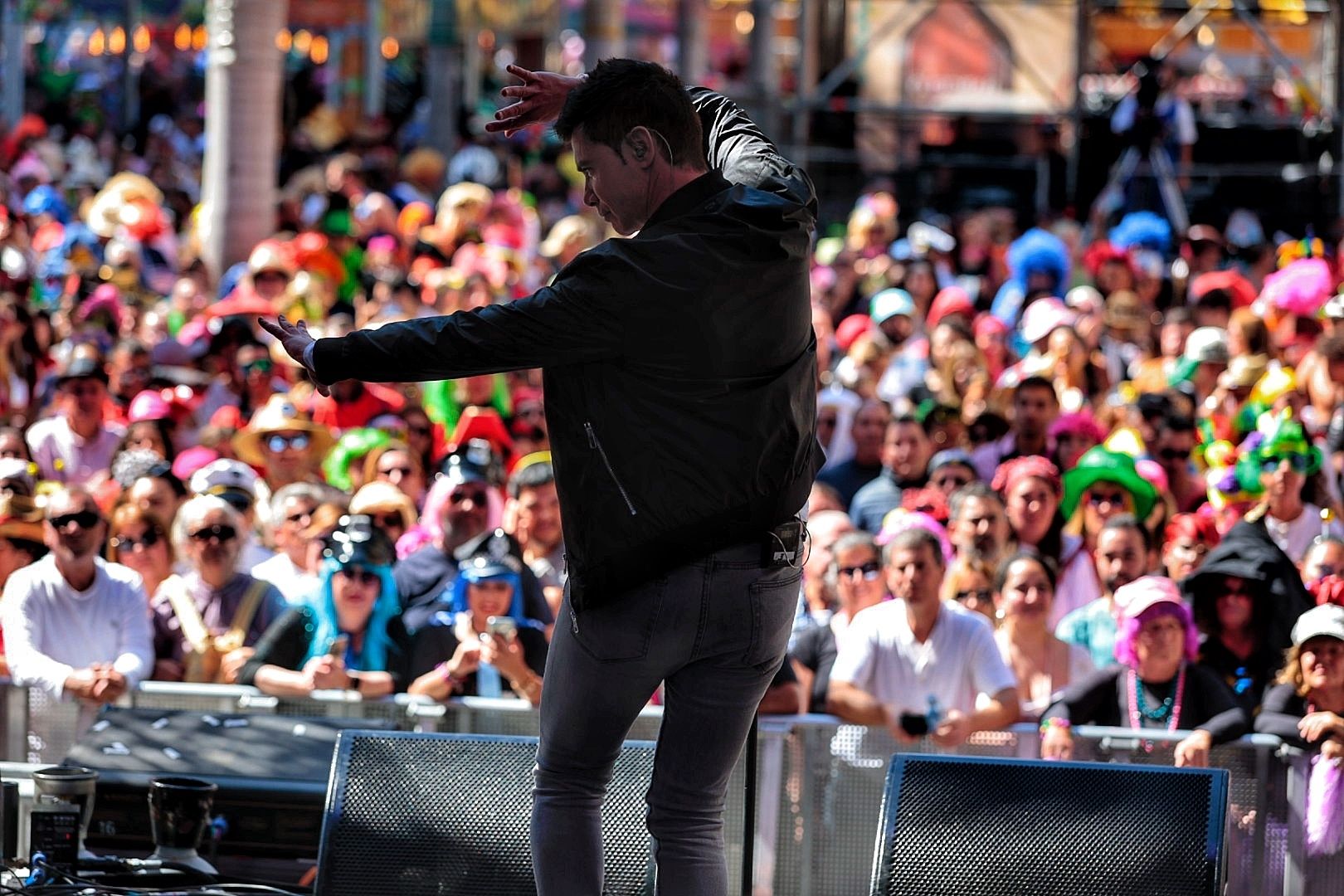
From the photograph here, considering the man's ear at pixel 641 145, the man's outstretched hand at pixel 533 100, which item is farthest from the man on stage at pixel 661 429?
the man's outstretched hand at pixel 533 100

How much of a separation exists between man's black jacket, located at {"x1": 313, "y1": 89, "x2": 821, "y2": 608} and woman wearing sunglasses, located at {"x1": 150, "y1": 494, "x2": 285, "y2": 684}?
12.9 ft

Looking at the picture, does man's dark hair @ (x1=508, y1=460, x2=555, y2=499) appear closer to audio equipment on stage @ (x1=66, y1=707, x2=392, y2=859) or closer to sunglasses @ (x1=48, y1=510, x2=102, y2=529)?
sunglasses @ (x1=48, y1=510, x2=102, y2=529)

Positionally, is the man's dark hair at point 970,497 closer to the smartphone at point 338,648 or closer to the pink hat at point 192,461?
the smartphone at point 338,648

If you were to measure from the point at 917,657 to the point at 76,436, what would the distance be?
513 cm

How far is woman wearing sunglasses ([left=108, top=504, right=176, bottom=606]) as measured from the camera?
28.5 feet

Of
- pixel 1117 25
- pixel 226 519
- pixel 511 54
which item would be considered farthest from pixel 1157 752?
pixel 511 54

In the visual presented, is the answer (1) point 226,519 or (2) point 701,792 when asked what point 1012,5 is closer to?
(1) point 226,519

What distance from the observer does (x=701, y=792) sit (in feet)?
14.3

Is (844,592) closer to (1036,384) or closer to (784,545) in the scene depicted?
(1036,384)

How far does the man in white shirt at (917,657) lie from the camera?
7.62m

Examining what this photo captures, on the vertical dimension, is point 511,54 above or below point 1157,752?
above

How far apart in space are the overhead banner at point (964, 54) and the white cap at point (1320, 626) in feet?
55.4

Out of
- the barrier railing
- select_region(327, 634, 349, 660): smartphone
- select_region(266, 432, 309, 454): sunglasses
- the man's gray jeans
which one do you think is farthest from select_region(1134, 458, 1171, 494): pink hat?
the man's gray jeans

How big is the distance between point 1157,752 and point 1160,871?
1.63m
